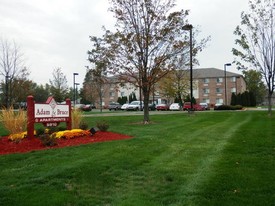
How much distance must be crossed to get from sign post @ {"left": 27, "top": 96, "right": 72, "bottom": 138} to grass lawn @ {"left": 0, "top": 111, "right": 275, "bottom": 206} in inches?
108

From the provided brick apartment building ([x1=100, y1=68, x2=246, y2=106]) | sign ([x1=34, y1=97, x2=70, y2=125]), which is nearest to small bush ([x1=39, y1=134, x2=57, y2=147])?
sign ([x1=34, y1=97, x2=70, y2=125])

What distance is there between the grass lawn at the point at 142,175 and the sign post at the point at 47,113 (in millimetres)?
2740

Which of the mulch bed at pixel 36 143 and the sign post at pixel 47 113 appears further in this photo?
the sign post at pixel 47 113

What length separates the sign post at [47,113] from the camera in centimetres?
1162

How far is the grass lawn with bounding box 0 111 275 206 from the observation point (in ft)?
17.3

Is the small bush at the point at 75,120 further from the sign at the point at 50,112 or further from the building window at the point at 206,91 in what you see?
the building window at the point at 206,91

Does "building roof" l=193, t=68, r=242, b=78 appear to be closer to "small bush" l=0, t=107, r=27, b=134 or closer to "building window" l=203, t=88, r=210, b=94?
"building window" l=203, t=88, r=210, b=94

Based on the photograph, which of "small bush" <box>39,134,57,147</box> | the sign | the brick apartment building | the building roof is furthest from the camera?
the building roof

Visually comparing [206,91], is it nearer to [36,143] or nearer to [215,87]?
[215,87]

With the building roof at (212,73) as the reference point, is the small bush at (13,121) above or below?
below

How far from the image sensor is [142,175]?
263 inches

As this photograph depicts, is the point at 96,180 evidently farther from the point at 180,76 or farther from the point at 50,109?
the point at 180,76

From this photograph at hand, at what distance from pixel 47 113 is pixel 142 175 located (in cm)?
679

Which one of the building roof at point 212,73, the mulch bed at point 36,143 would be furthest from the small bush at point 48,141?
the building roof at point 212,73
